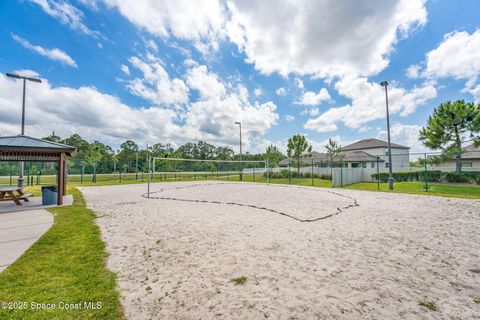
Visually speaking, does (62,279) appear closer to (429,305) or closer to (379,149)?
(429,305)

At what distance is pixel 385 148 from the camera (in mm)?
35438

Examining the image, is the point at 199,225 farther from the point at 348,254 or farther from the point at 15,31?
the point at 15,31

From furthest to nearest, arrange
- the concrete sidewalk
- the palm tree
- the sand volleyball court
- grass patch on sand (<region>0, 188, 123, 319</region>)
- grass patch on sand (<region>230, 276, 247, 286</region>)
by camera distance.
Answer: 1. the palm tree
2. the concrete sidewalk
3. grass patch on sand (<region>230, 276, 247, 286</region>)
4. the sand volleyball court
5. grass patch on sand (<region>0, 188, 123, 319</region>)

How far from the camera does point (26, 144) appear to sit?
25.8 feet

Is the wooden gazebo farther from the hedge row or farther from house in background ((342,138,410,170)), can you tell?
house in background ((342,138,410,170))

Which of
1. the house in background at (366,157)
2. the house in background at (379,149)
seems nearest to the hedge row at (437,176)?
the house in background at (366,157)

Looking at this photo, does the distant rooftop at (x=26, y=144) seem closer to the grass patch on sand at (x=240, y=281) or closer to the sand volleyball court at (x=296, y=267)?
the sand volleyball court at (x=296, y=267)

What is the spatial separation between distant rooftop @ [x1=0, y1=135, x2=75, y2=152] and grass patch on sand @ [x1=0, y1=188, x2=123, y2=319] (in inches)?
208

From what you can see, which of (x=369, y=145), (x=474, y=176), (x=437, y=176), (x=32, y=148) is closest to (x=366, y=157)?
(x=369, y=145)

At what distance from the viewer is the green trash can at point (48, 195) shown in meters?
8.66

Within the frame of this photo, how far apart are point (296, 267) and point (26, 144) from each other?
34.6ft

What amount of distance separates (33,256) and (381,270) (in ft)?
19.4

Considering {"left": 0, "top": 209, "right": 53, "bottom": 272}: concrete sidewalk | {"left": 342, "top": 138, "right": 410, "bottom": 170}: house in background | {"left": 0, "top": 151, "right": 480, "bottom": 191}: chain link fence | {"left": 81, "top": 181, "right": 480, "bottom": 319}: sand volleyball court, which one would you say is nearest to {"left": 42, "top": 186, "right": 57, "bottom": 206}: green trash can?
{"left": 0, "top": 209, "right": 53, "bottom": 272}: concrete sidewalk

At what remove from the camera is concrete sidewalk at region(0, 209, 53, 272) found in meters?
3.73
